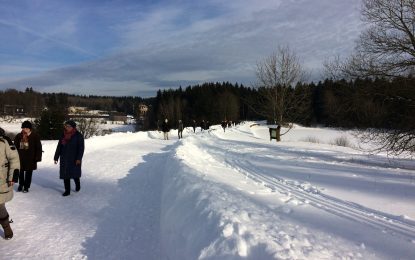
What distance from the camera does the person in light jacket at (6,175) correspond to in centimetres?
567

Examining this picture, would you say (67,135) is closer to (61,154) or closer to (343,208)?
(61,154)

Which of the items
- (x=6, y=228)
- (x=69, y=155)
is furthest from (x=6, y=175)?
(x=69, y=155)

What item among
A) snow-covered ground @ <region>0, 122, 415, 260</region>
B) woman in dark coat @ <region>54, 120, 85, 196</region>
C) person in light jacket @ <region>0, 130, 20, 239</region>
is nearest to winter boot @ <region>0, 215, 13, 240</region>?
person in light jacket @ <region>0, 130, 20, 239</region>

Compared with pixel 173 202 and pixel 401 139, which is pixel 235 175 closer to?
pixel 173 202

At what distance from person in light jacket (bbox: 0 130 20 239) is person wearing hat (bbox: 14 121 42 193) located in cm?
367

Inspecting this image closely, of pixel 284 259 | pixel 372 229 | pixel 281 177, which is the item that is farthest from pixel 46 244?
pixel 281 177

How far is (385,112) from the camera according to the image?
578 inches

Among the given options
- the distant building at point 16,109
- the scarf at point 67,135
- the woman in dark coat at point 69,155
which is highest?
the distant building at point 16,109

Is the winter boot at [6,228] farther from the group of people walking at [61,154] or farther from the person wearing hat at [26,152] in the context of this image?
the person wearing hat at [26,152]

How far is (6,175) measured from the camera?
227 inches

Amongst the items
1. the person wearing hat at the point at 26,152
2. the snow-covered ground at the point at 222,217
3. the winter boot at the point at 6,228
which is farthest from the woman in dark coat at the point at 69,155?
the winter boot at the point at 6,228

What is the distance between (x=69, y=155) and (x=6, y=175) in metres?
3.47

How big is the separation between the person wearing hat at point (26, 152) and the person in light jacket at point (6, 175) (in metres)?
3.67

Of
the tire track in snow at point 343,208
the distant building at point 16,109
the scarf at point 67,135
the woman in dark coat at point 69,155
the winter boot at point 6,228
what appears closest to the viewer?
the tire track in snow at point 343,208
